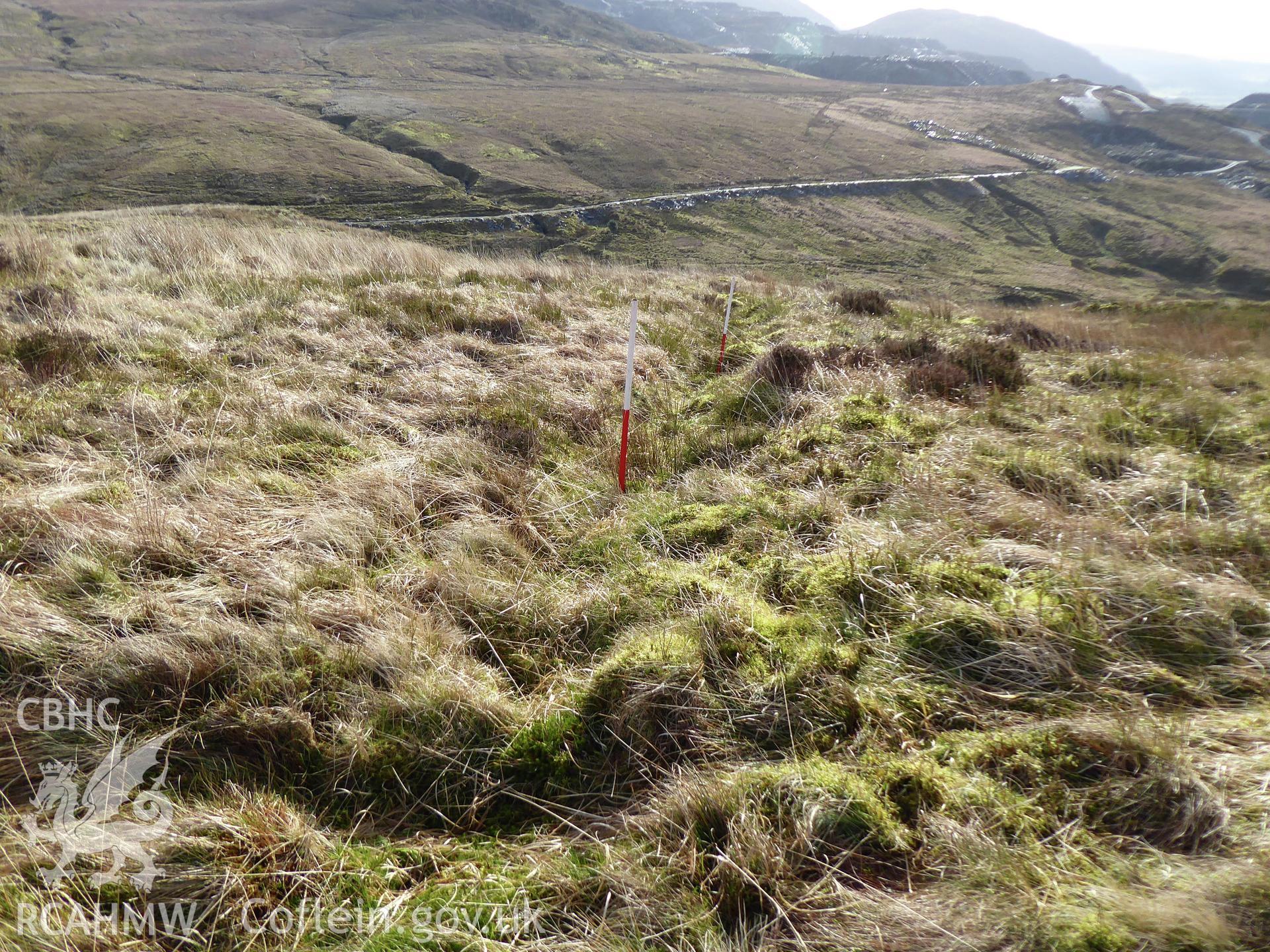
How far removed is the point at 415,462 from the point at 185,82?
2741 inches

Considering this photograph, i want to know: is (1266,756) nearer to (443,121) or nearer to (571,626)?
(571,626)

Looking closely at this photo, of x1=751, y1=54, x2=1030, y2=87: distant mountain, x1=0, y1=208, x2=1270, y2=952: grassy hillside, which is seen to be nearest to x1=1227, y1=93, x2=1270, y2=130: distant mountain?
x1=751, y1=54, x2=1030, y2=87: distant mountain

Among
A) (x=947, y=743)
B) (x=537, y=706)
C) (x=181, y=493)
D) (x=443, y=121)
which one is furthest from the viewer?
(x=443, y=121)

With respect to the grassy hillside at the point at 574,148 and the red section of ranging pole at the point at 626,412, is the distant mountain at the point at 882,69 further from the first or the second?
the red section of ranging pole at the point at 626,412

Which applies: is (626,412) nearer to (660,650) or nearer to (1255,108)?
(660,650)

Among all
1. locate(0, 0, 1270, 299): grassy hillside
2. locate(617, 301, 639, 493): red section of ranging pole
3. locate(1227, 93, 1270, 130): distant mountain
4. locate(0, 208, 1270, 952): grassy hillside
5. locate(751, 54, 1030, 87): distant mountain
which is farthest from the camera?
locate(751, 54, 1030, 87): distant mountain

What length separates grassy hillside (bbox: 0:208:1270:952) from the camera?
6.54ft

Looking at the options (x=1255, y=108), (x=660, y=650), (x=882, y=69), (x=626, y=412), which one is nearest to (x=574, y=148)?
(x=626, y=412)

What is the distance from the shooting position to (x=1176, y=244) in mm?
51000

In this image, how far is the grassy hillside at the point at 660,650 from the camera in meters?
1.99

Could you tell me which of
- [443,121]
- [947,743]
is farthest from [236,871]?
[443,121]

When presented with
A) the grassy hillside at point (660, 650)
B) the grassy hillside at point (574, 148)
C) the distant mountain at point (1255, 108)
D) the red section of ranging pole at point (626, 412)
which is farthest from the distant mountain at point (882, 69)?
the grassy hillside at point (660, 650)

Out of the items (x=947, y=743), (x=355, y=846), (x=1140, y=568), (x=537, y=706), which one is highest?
(x=1140, y=568)

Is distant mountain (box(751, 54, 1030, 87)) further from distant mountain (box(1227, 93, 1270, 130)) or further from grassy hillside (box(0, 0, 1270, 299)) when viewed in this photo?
grassy hillside (box(0, 0, 1270, 299))
